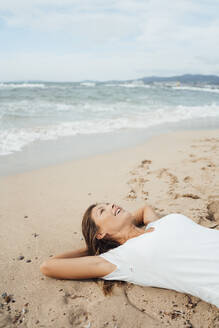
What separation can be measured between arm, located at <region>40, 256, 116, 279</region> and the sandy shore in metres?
0.12

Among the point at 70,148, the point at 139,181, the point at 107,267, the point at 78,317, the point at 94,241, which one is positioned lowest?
the point at 78,317

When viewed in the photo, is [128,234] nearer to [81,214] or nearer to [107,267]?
[107,267]

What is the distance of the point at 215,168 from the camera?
513 centimetres

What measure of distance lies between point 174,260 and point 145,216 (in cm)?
102

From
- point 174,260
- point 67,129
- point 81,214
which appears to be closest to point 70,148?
point 67,129

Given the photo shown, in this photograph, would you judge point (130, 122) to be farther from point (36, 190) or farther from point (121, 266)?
point (121, 266)

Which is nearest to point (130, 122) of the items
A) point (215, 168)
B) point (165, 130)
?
point (165, 130)

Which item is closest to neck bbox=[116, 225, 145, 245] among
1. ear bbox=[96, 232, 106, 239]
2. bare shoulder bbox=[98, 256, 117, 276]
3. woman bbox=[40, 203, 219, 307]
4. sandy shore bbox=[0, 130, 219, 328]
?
woman bbox=[40, 203, 219, 307]

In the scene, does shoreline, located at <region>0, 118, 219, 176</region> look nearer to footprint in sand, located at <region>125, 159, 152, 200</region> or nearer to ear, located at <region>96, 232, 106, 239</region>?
footprint in sand, located at <region>125, 159, 152, 200</region>

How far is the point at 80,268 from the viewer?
95.8 inches

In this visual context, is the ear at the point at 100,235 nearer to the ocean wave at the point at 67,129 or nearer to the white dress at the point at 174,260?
the white dress at the point at 174,260

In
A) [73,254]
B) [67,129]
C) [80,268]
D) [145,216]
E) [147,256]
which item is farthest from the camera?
[67,129]

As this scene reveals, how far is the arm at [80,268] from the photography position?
2.44m

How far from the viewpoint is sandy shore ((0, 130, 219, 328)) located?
2.18m
